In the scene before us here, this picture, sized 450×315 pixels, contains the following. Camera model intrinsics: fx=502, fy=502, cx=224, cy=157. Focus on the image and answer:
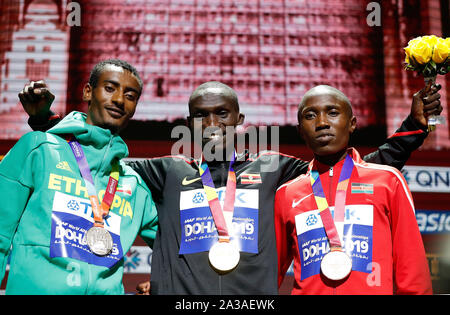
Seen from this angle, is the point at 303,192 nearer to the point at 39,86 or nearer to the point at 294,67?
the point at 39,86

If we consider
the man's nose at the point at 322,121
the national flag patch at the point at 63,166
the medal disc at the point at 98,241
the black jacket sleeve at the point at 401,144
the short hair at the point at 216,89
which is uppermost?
the short hair at the point at 216,89

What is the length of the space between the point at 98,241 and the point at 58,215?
211 millimetres

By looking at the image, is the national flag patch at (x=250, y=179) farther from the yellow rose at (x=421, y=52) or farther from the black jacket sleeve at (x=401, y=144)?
the yellow rose at (x=421, y=52)

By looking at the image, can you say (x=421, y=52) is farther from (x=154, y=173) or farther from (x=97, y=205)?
(x=97, y=205)

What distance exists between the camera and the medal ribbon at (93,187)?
2305mm

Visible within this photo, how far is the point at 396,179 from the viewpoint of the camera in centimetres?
249

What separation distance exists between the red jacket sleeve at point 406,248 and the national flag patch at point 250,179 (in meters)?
0.67

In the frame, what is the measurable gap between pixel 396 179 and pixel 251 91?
3.19m

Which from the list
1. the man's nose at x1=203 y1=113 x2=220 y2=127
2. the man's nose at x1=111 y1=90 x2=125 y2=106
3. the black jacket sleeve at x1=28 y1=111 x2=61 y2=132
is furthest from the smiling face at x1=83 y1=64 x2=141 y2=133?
the man's nose at x1=203 y1=113 x2=220 y2=127

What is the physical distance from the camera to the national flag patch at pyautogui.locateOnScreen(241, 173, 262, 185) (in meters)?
2.62

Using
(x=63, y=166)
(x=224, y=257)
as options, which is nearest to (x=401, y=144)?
(x=224, y=257)

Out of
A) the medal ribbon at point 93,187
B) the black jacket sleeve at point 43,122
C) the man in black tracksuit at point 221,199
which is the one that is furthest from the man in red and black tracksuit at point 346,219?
the black jacket sleeve at point 43,122
